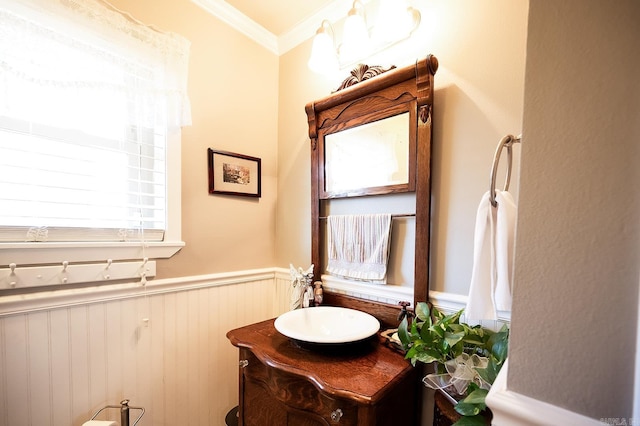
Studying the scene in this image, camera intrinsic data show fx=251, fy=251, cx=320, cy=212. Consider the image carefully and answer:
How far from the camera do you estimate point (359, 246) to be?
4.14 feet

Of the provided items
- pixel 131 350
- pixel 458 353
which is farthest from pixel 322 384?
pixel 131 350

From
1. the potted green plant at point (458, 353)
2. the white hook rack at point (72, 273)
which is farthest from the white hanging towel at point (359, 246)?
the white hook rack at point (72, 273)

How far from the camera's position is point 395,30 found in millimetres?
1097

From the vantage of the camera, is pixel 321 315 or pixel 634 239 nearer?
pixel 634 239

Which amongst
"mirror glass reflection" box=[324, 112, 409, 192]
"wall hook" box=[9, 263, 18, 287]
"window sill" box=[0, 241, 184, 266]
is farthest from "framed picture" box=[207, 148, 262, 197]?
"wall hook" box=[9, 263, 18, 287]

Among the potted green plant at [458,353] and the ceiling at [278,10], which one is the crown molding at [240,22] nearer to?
the ceiling at [278,10]

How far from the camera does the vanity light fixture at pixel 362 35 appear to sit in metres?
1.07

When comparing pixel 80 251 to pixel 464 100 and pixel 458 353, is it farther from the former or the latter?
pixel 464 100

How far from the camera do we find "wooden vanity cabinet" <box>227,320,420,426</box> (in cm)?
76

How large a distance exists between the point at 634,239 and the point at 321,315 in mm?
1093

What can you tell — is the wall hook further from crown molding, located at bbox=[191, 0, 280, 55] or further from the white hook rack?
crown molding, located at bbox=[191, 0, 280, 55]

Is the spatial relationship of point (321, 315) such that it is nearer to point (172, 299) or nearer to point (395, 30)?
point (172, 299)

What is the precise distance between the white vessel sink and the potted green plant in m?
0.23

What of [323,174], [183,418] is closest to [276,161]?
[323,174]
